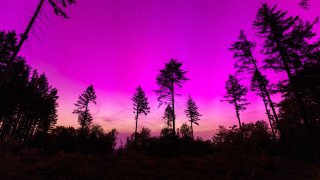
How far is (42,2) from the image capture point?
547 inches

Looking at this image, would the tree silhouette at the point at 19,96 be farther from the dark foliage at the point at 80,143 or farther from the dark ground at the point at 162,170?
the dark ground at the point at 162,170

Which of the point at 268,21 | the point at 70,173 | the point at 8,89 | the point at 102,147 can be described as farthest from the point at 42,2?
the point at 8,89

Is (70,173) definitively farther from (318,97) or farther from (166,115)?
(166,115)

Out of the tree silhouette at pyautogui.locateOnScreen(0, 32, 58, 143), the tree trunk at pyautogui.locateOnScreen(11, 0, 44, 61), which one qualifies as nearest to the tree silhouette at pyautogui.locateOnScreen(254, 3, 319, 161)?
the tree trunk at pyautogui.locateOnScreen(11, 0, 44, 61)

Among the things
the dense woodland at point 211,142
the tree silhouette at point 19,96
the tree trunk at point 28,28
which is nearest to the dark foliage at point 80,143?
the dense woodland at point 211,142

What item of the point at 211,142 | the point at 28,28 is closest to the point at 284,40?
the point at 211,142

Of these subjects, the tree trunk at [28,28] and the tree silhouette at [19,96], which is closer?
the tree trunk at [28,28]

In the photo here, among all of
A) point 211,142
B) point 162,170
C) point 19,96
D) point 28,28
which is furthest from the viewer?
point 19,96

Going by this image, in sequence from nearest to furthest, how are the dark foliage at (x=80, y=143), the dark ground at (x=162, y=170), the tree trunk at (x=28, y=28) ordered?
the dark ground at (x=162, y=170) < the tree trunk at (x=28, y=28) < the dark foliage at (x=80, y=143)

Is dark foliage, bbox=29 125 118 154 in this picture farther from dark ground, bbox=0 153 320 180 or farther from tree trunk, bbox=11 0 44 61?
tree trunk, bbox=11 0 44 61

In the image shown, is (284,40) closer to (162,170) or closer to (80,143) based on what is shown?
(162,170)

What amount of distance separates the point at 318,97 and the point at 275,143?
7484mm

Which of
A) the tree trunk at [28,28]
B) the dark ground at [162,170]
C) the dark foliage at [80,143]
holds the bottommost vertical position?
the dark ground at [162,170]

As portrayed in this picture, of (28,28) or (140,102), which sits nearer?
(28,28)
